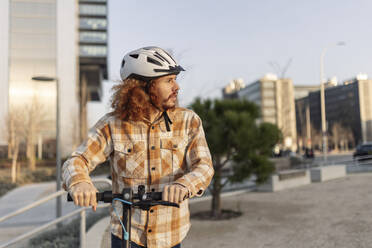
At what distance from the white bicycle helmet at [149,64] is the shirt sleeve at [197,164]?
30cm

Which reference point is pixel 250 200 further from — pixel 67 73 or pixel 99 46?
pixel 99 46

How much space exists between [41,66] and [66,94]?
4083mm

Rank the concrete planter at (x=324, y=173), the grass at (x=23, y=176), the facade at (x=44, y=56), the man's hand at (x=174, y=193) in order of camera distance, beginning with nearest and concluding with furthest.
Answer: the man's hand at (x=174, y=193) < the concrete planter at (x=324, y=173) < the grass at (x=23, y=176) < the facade at (x=44, y=56)

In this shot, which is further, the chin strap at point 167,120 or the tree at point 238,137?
the tree at point 238,137

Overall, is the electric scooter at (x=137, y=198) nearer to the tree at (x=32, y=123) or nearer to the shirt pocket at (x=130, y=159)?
the shirt pocket at (x=130, y=159)

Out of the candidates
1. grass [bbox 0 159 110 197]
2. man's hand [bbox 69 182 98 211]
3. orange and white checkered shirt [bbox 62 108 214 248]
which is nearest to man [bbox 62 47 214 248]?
orange and white checkered shirt [bbox 62 108 214 248]

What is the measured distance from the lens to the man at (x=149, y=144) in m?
1.69

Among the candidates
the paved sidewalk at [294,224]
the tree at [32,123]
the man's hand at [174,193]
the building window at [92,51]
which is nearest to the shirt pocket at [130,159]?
the man's hand at [174,193]

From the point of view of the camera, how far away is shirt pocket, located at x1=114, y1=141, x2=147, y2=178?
170 cm

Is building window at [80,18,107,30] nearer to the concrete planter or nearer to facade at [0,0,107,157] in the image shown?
facade at [0,0,107,157]

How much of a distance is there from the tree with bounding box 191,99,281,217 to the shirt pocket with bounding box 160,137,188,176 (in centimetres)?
547

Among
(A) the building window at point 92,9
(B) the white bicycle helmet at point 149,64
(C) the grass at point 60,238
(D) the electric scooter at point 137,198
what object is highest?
(A) the building window at point 92,9

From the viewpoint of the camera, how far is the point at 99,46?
49.2 m

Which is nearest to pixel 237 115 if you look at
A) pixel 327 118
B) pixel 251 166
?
pixel 251 166
